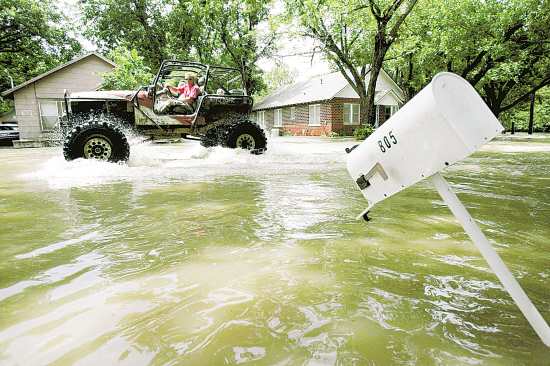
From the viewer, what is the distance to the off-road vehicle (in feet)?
22.7

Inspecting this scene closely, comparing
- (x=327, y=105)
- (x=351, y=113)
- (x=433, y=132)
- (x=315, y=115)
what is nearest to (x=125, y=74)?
(x=327, y=105)

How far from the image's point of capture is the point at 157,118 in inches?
310

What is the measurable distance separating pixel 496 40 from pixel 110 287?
22557 millimetres

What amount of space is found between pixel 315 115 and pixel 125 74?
15214mm

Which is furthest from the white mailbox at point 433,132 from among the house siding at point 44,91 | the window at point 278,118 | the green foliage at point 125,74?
the window at point 278,118

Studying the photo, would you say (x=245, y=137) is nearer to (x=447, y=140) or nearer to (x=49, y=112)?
(x=447, y=140)

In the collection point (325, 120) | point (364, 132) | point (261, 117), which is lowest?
point (364, 132)

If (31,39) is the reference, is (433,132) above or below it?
below

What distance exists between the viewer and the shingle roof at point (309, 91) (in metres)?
27.0

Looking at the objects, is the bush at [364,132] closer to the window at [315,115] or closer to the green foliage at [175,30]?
the window at [315,115]

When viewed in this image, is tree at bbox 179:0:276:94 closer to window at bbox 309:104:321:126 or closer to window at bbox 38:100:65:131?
window at bbox 309:104:321:126

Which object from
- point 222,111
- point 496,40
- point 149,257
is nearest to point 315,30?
point 496,40

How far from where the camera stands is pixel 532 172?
6758 millimetres

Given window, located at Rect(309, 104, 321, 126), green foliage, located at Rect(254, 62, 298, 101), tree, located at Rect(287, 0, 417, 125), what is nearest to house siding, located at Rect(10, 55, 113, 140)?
tree, located at Rect(287, 0, 417, 125)
